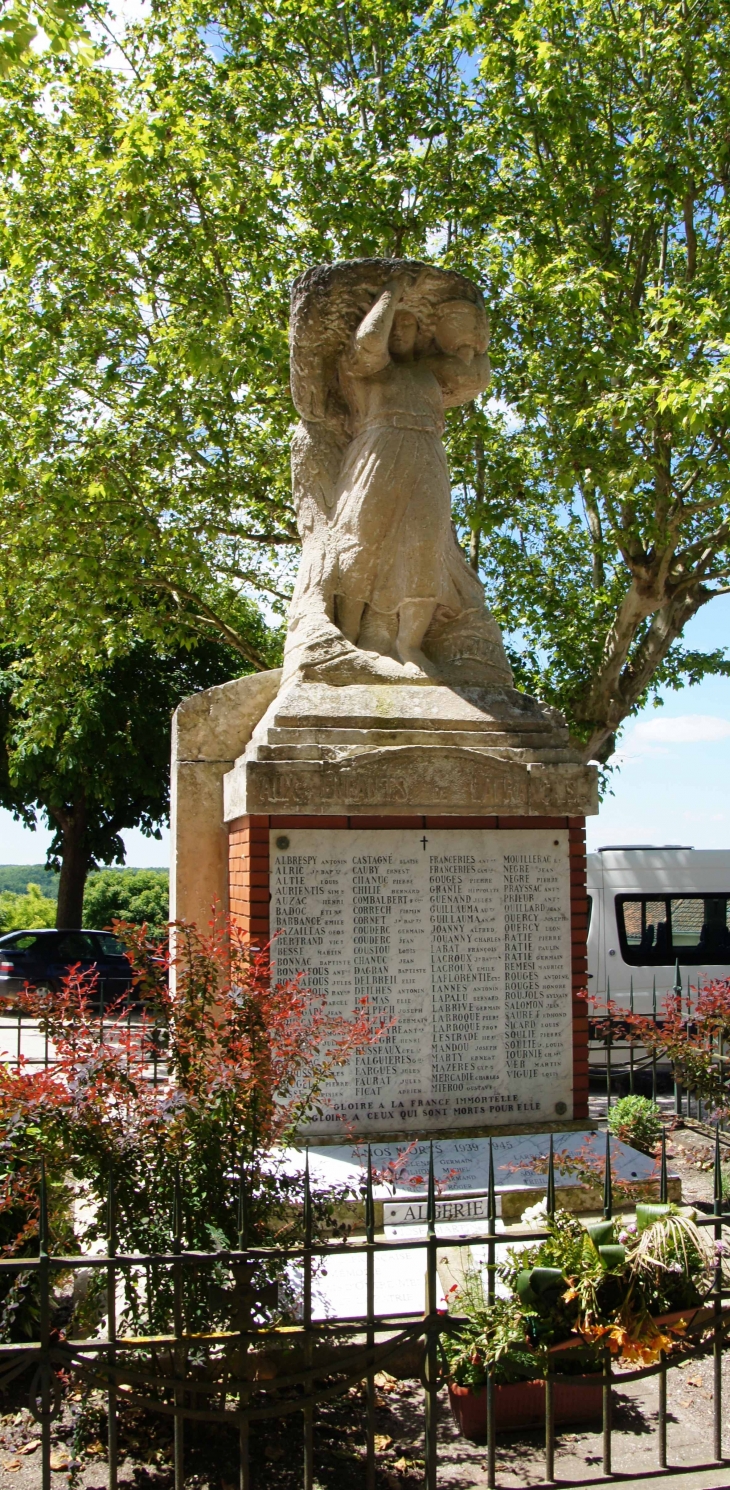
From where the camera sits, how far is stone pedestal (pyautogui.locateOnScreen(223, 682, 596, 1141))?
17.8ft

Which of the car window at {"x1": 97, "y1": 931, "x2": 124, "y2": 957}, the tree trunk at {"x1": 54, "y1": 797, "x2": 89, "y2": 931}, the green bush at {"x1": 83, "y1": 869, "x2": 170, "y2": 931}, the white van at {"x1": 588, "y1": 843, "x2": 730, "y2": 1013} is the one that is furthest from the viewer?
the green bush at {"x1": 83, "y1": 869, "x2": 170, "y2": 931}

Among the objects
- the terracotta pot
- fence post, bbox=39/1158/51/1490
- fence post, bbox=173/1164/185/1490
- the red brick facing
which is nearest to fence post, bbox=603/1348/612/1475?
the terracotta pot

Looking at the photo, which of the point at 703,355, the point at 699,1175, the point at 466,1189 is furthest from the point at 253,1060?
the point at 703,355

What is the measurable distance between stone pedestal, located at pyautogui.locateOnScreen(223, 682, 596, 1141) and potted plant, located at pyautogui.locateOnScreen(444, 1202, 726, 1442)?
1.79m

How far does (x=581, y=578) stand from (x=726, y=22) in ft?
19.0

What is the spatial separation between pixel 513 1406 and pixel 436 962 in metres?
2.24

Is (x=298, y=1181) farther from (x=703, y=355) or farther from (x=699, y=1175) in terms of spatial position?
(x=703, y=355)

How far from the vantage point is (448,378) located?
643 centimetres

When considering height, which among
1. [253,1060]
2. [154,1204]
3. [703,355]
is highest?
[703,355]

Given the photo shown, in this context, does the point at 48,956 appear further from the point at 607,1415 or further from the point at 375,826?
the point at 607,1415

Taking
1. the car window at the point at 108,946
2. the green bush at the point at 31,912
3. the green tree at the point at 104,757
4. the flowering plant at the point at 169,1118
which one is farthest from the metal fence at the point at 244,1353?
the green bush at the point at 31,912

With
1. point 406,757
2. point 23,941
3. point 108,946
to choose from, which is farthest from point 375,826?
point 108,946

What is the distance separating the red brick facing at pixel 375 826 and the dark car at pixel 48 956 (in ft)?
32.4

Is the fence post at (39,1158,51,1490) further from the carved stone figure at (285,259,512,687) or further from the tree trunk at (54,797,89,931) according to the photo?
the tree trunk at (54,797,89,931)
